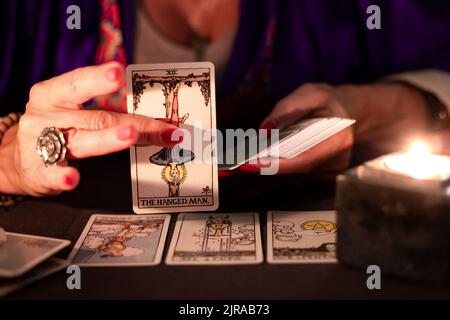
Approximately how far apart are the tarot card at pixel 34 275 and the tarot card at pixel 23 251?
0.01m

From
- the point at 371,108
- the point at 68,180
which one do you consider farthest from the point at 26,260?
the point at 371,108

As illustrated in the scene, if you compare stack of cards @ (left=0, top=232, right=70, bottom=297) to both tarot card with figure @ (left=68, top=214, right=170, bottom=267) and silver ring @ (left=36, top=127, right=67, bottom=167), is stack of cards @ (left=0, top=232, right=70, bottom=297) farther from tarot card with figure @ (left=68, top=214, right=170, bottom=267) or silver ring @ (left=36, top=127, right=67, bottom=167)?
silver ring @ (left=36, top=127, right=67, bottom=167)

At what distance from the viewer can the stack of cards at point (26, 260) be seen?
800 millimetres

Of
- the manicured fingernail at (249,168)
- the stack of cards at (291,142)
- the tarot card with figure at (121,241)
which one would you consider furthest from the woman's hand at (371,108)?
the tarot card with figure at (121,241)

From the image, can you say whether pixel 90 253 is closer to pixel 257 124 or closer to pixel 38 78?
pixel 257 124

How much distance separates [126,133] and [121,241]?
0.18 m

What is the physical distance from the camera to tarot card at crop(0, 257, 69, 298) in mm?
793

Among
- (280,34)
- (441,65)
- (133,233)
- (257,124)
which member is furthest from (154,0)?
(133,233)

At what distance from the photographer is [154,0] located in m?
1.94

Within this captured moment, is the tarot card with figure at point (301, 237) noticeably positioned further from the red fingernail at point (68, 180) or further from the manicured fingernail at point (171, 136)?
the red fingernail at point (68, 180)

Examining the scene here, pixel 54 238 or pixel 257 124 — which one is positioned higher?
pixel 257 124

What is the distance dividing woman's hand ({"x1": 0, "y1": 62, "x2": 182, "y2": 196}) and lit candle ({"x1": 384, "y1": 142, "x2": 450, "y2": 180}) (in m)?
0.39
